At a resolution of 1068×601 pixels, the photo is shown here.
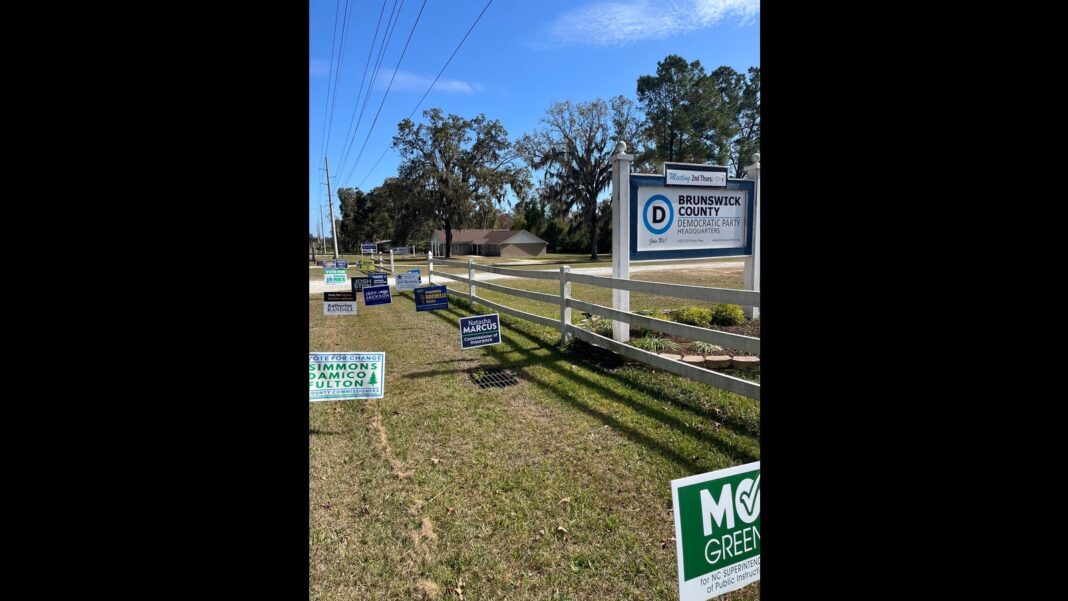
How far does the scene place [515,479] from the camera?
142 inches

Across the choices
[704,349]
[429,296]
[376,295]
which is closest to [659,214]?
[704,349]

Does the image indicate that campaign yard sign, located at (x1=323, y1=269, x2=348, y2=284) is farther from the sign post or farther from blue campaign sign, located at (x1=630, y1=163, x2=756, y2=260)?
blue campaign sign, located at (x1=630, y1=163, x2=756, y2=260)

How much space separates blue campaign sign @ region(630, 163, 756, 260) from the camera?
24.4 feet

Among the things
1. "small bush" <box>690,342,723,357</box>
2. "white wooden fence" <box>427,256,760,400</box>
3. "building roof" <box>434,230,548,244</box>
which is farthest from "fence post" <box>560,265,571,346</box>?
"building roof" <box>434,230,548,244</box>

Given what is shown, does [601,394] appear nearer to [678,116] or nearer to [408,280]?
[408,280]

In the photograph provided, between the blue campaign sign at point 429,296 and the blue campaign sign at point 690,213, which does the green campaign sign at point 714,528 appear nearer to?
the blue campaign sign at point 690,213

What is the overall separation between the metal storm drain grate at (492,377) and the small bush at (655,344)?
1.73 meters

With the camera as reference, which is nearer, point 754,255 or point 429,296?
point 754,255

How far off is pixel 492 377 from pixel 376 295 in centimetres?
475
